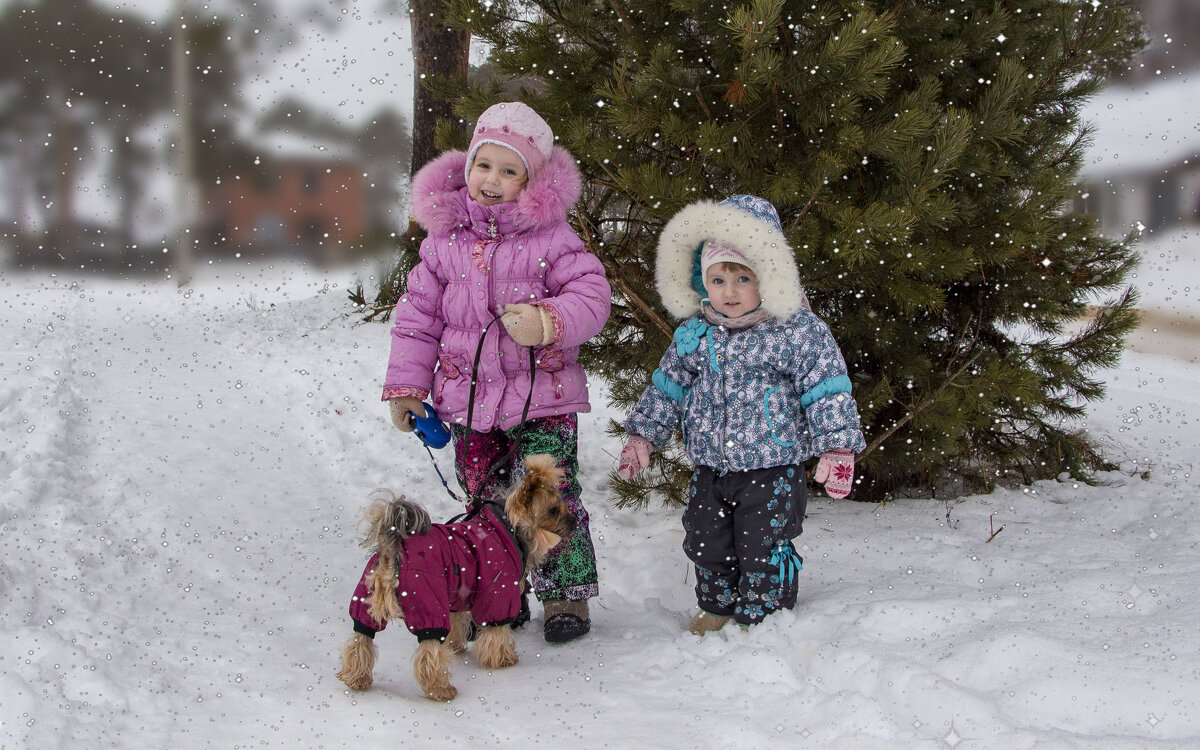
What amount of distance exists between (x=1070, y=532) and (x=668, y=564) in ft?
6.88

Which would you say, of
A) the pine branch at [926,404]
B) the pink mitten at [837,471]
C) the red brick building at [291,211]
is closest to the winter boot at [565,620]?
the pink mitten at [837,471]

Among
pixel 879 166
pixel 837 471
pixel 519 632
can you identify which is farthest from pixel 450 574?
pixel 879 166

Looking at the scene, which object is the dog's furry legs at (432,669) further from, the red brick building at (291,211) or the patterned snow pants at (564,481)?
the red brick building at (291,211)

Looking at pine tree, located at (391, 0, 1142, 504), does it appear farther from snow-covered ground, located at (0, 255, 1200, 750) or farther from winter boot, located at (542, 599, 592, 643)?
winter boot, located at (542, 599, 592, 643)

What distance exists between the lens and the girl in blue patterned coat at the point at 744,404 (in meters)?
3.10

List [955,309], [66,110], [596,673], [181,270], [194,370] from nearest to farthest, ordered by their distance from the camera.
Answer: [596,673], [955,309], [194,370], [66,110], [181,270]

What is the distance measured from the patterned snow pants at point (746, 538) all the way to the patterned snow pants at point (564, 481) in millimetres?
447

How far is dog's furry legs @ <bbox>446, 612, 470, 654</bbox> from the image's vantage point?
10.4 feet

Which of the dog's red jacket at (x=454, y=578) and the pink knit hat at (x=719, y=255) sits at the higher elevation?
the pink knit hat at (x=719, y=255)

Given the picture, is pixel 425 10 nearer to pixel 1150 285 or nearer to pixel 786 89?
pixel 786 89

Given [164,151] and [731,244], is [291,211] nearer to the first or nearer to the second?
[164,151]

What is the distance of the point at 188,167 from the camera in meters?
8.95

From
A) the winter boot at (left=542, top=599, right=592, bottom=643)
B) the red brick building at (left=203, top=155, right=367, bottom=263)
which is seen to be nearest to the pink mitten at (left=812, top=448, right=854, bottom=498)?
the winter boot at (left=542, top=599, right=592, bottom=643)

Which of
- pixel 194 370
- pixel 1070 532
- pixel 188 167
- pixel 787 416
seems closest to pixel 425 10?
pixel 188 167
